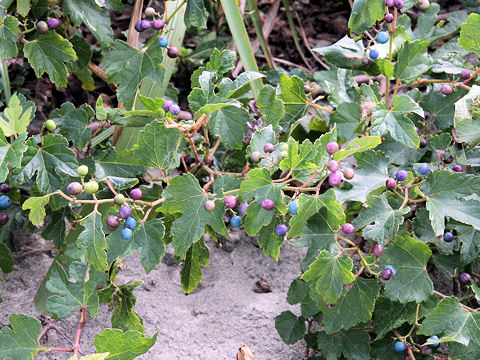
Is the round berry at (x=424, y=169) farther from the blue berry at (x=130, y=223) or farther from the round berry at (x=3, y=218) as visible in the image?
the round berry at (x=3, y=218)

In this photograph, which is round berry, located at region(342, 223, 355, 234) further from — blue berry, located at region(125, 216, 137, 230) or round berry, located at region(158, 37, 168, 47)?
round berry, located at region(158, 37, 168, 47)

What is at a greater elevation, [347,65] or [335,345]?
[347,65]

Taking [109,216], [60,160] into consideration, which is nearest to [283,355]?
[109,216]

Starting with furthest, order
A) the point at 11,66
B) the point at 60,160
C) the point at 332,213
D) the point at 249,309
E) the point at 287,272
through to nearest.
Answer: the point at 11,66 → the point at 287,272 → the point at 249,309 → the point at 60,160 → the point at 332,213

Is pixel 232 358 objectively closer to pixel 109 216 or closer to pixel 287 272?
pixel 287 272

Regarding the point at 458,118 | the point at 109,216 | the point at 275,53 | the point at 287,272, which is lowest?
the point at 287,272

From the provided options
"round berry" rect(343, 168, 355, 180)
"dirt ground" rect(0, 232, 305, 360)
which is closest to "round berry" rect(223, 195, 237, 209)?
"round berry" rect(343, 168, 355, 180)

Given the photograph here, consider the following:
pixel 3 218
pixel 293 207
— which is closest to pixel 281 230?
pixel 293 207
